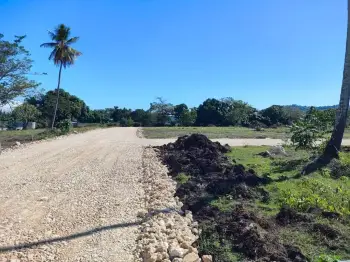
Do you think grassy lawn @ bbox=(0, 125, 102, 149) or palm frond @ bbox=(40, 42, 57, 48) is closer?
grassy lawn @ bbox=(0, 125, 102, 149)

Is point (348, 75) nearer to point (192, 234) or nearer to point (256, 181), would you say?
point (256, 181)

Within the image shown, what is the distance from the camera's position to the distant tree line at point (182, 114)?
48031 mm

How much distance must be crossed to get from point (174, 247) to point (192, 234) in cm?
59

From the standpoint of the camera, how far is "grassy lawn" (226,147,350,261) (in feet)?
12.8

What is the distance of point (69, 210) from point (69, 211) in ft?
0.19

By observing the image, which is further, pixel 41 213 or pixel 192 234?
pixel 41 213

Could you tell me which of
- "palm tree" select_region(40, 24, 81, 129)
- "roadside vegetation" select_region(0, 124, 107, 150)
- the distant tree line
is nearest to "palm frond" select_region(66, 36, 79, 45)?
"palm tree" select_region(40, 24, 81, 129)

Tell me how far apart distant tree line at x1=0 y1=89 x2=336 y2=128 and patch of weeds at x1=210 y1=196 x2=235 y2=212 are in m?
42.9

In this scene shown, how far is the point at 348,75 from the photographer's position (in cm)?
991

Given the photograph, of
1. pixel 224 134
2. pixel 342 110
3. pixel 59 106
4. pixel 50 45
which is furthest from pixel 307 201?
pixel 59 106

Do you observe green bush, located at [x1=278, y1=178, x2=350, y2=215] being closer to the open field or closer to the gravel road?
the gravel road

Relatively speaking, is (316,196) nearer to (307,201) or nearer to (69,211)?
(307,201)

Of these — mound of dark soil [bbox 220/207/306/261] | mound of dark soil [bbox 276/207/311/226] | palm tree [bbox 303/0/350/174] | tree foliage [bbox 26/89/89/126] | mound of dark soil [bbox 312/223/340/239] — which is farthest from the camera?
tree foliage [bbox 26/89/89/126]

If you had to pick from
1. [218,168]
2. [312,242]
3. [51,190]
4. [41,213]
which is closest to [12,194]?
[51,190]
